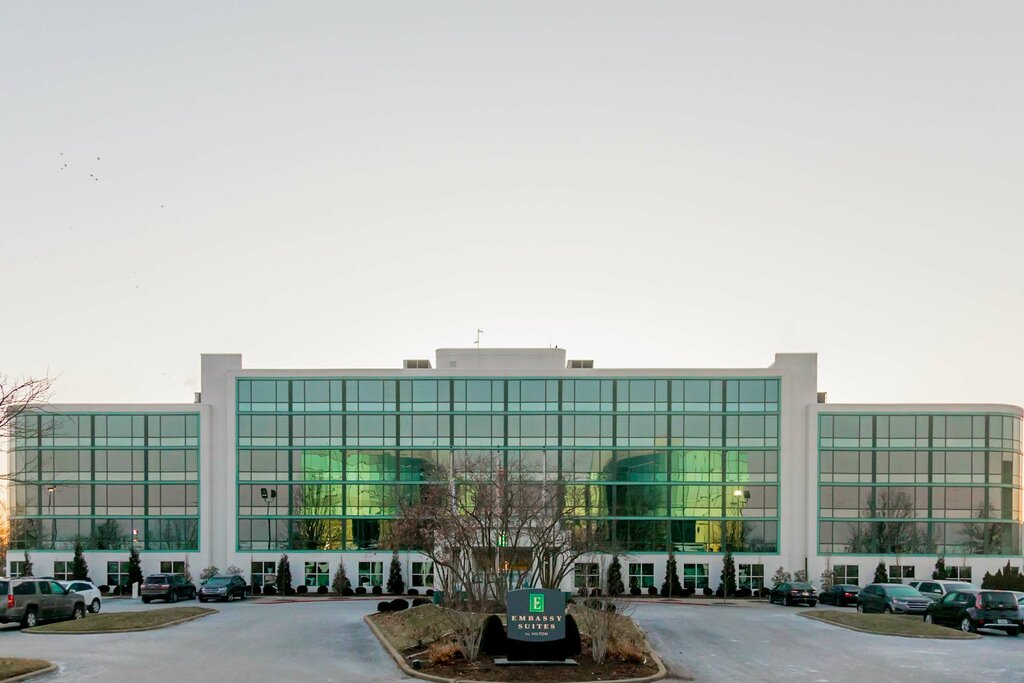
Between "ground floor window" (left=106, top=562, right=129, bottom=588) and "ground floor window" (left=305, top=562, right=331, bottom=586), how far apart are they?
1084 centimetres

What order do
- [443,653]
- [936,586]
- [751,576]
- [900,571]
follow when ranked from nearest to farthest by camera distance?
[443,653] → [936,586] → [900,571] → [751,576]

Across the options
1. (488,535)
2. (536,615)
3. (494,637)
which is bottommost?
(494,637)

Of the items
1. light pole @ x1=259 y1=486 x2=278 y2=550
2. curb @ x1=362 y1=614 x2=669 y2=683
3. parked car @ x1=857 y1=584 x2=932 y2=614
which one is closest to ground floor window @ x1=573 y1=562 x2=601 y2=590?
parked car @ x1=857 y1=584 x2=932 y2=614

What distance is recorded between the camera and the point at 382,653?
29.3 meters

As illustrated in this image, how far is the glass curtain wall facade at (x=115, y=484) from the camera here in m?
65.1

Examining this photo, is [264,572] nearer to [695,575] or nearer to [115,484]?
[115,484]

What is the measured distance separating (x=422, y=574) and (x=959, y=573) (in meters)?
31.6

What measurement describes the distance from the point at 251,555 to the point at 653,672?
145ft

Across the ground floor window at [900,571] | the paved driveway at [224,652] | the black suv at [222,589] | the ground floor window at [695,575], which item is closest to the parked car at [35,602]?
the paved driveway at [224,652]

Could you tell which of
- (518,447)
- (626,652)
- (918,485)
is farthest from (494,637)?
(918,485)

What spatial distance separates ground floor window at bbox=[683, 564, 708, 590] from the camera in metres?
64.4

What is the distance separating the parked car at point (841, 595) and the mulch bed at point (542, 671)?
29667 millimetres

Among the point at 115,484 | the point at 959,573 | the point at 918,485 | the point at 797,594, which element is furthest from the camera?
the point at 115,484

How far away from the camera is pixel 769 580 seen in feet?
210
